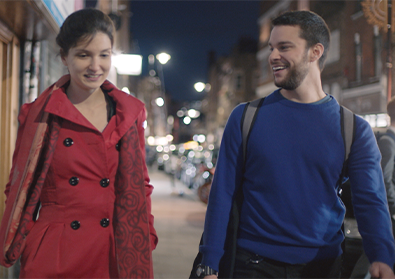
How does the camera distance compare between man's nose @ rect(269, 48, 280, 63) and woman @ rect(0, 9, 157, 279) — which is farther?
man's nose @ rect(269, 48, 280, 63)

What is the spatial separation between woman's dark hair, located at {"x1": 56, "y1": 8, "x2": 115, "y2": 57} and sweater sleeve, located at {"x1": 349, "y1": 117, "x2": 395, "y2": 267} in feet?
4.87

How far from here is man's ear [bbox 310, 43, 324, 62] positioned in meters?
2.34

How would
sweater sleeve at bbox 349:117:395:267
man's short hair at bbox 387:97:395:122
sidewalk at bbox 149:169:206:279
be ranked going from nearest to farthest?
sweater sleeve at bbox 349:117:395:267
man's short hair at bbox 387:97:395:122
sidewalk at bbox 149:169:206:279

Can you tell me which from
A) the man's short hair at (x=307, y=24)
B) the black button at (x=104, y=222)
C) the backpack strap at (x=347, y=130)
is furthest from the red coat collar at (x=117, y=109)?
the backpack strap at (x=347, y=130)

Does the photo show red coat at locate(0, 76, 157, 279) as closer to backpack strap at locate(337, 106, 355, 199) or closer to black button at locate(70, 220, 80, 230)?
black button at locate(70, 220, 80, 230)

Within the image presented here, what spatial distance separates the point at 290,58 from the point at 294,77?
0.34 feet

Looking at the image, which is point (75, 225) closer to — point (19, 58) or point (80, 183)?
point (80, 183)

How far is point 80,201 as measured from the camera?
220 centimetres

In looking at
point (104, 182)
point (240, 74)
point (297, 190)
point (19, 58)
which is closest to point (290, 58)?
point (297, 190)

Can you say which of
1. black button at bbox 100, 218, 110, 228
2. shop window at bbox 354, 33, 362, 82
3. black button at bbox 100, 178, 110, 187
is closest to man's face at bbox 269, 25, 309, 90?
black button at bbox 100, 178, 110, 187

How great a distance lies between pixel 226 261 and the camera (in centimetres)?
212

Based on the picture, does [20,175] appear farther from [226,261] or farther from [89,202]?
[226,261]

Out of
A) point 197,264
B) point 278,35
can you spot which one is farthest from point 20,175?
point 278,35

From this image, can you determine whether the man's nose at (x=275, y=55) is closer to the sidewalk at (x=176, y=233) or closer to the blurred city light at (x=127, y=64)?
the sidewalk at (x=176, y=233)
